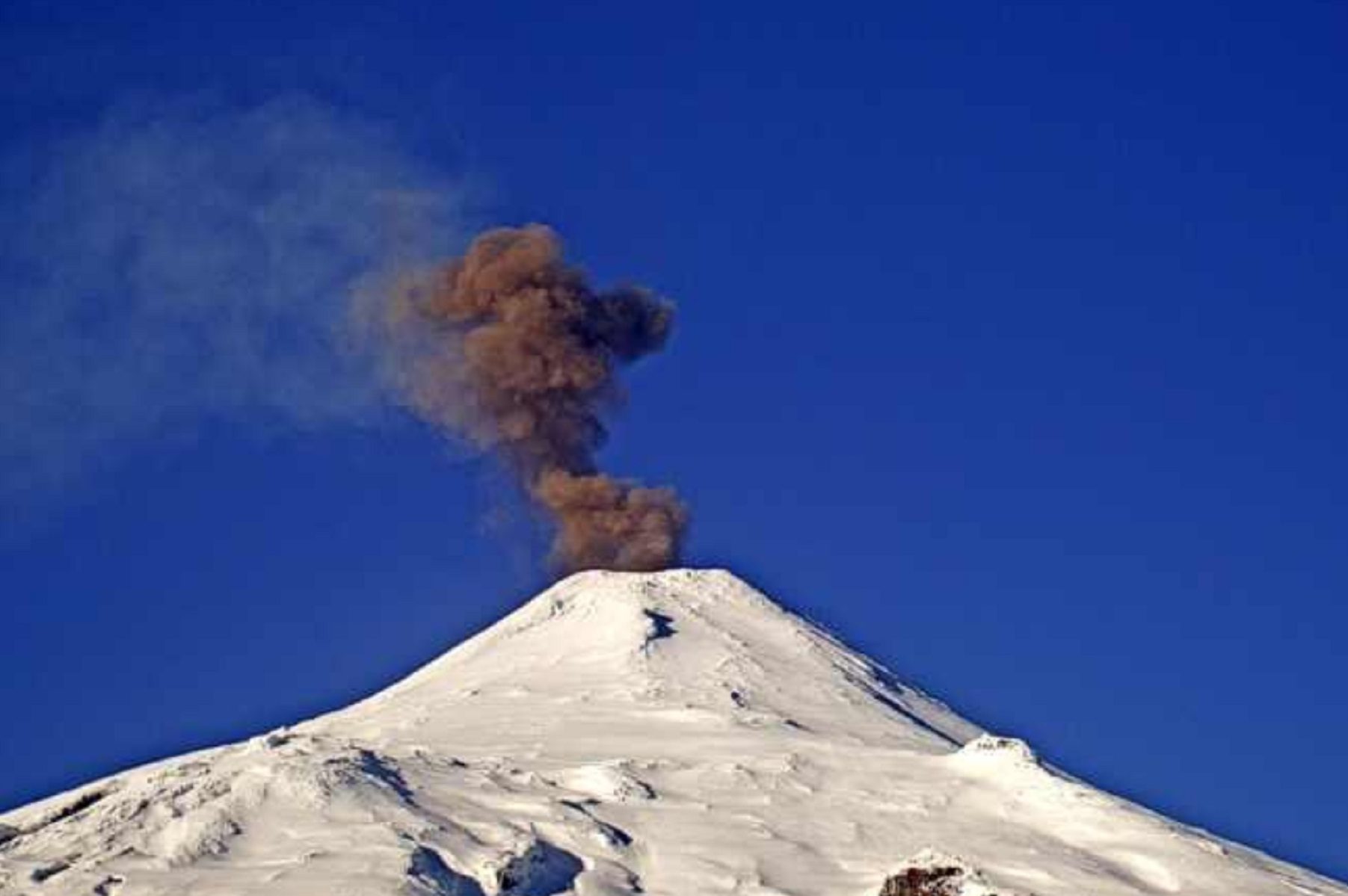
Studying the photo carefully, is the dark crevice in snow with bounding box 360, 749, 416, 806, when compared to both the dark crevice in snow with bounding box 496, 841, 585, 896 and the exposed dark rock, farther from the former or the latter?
the exposed dark rock

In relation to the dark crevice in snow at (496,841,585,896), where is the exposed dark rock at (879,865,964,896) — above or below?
above

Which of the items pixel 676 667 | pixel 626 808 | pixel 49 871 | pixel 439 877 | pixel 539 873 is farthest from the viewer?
pixel 676 667

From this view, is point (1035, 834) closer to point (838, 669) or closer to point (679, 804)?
point (679, 804)

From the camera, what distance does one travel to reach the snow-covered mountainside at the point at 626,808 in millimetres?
68875

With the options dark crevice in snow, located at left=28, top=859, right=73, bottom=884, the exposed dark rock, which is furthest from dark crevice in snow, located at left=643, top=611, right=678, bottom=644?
dark crevice in snow, located at left=28, top=859, right=73, bottom=884

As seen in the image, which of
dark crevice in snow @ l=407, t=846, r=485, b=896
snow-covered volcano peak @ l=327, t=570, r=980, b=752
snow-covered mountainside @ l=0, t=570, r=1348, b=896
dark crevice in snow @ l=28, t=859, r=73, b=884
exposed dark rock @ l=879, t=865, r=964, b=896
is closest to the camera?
dark crevice in snow @ l=407, t=846, r=485, b=896

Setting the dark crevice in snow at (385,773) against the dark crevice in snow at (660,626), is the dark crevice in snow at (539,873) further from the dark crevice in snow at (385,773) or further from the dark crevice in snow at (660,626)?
the dark crevice in snow at (660,626)

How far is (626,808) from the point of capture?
7794cm

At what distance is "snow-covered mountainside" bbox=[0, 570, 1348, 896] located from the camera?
2712 inches

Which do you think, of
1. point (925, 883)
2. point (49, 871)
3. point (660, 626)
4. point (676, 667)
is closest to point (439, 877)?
point (49, 871)

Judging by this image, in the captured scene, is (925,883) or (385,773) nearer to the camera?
(925,883)

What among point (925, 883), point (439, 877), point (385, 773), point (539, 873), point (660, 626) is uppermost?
point (660, 626)

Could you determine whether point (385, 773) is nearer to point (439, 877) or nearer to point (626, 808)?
point (626, 808)

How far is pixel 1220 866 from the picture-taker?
260 feet
